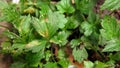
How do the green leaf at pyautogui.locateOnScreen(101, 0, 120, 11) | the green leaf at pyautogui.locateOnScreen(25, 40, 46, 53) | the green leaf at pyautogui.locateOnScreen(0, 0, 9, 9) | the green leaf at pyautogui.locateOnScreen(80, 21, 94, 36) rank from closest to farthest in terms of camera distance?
the green leaf at pyautogui.locateOnScreen(101, 0, 120, 11)
the green leaf at pyautogui.locateOnScreen(25, 40, 46, 53)
the green leaf at pyautogui.locateOnScreen(80, 21, 94, 36)
the green leaf at pyautogui.locateOnScreen(0, 0, 9, 9)

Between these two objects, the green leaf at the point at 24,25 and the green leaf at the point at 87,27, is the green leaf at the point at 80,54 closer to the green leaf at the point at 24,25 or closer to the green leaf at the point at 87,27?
the green leaf at the point at 87,27

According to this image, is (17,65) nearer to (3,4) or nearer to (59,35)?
(59,35)

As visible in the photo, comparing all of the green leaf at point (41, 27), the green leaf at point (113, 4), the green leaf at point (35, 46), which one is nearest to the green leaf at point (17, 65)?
the green leaf at point (35, 46)

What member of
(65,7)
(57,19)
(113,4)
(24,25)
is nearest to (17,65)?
(24,25)

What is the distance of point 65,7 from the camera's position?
1831 millimetres

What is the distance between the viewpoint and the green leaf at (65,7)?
5.96ft

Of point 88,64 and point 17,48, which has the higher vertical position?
point 17,48

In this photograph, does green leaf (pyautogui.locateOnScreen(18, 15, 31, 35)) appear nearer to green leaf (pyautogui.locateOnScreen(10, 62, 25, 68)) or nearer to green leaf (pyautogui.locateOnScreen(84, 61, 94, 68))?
green leaf (pyautogui.locateOnScreen(10, 62, 25, 68))

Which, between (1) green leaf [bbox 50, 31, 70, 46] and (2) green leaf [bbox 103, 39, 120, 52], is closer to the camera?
(2) green leaf [bbox 103, 39, 120, 52]

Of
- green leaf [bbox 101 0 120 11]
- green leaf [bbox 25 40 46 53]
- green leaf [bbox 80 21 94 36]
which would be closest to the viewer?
green leaf [bbox 101 0 120 11]

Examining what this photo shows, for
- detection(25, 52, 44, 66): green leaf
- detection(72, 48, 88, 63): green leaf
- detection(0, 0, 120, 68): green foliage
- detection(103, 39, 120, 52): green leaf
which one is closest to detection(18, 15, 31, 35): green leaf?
detection(0, 0, 120, 68): green foliage

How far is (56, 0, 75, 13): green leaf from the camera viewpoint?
1.82 metres

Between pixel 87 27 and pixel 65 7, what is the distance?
23 cm

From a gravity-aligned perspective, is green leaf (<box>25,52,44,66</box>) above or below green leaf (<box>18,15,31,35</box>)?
below
